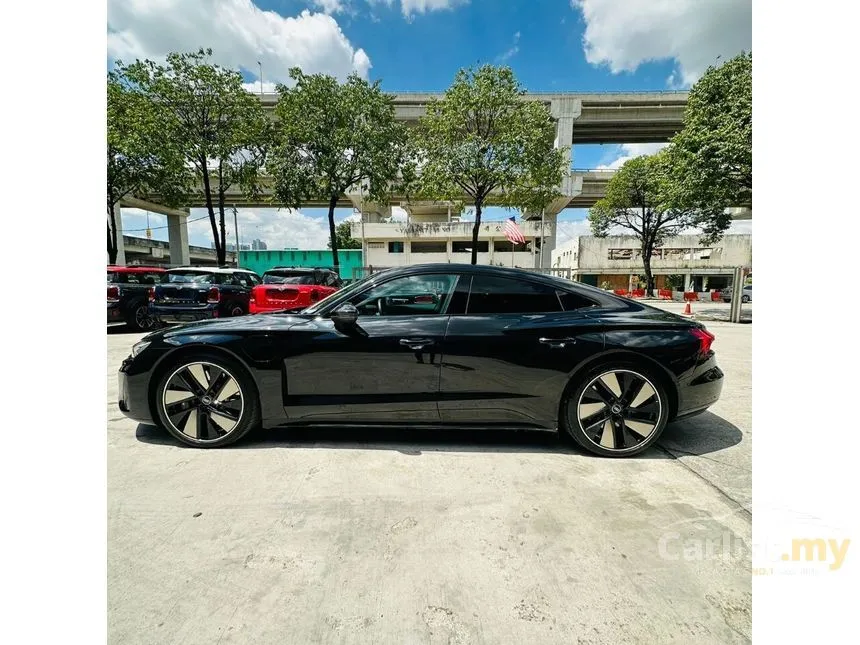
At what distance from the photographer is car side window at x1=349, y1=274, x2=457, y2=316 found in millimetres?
2895

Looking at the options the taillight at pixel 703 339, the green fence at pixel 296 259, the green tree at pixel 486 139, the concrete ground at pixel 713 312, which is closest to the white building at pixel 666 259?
the concrete ground at pixel 713 312

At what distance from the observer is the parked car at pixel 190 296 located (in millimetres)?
7762

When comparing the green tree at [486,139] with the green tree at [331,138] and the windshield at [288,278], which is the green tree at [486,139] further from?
the windshield at [288,278]

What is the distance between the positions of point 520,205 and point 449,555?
17.0 meters

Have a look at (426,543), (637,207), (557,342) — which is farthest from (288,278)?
(637,207)

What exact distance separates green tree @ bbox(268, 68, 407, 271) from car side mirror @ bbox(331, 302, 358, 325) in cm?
1495

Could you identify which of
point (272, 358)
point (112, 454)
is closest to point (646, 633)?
point (272, 358)

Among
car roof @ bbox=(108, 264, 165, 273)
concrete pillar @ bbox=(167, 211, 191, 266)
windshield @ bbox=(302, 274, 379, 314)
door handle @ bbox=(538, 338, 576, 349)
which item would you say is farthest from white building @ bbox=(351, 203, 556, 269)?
door handle @ bbox=(538, 338, 576, 349)

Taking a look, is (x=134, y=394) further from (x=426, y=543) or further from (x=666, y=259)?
(x=666, y=259)

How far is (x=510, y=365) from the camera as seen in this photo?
2662mm

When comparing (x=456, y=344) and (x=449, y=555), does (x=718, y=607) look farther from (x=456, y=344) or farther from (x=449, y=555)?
(x=456, y=344)

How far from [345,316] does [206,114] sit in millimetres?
18314

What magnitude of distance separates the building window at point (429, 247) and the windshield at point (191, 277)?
2908 cm
